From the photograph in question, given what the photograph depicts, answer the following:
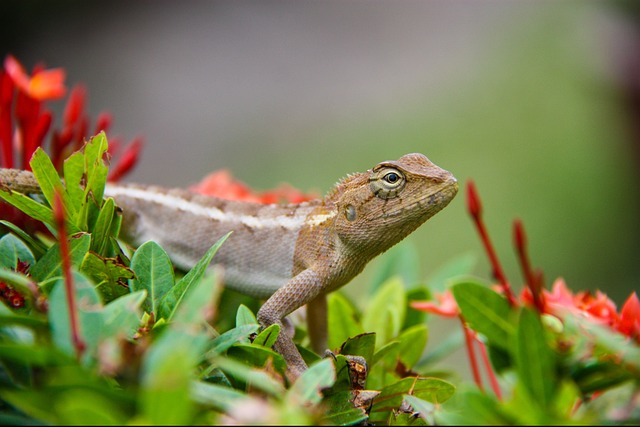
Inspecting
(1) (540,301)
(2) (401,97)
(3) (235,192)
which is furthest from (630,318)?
(2) (401,97)

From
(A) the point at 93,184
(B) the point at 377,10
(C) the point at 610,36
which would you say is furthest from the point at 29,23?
(A) the point at 93,184

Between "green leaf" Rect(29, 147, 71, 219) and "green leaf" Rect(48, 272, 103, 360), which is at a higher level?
"green leaf" Rect(29, 147, 71, 219)

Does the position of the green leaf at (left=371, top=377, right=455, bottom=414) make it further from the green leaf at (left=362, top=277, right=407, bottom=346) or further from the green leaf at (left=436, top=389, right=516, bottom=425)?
the green leaf at (left=362, top=277, right=407, bottom=346)

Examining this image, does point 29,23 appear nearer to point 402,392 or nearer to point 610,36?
point 610,36

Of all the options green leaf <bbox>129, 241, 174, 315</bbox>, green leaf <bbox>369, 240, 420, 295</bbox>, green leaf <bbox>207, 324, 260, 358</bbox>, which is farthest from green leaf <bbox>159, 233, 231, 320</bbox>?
green leaf <bbox>369, 240, 420, 295</bbox>

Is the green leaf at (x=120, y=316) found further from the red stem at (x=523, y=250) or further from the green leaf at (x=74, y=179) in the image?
the red stem at (x=523, y=250)

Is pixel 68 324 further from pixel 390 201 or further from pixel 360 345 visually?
pixel 390 201
